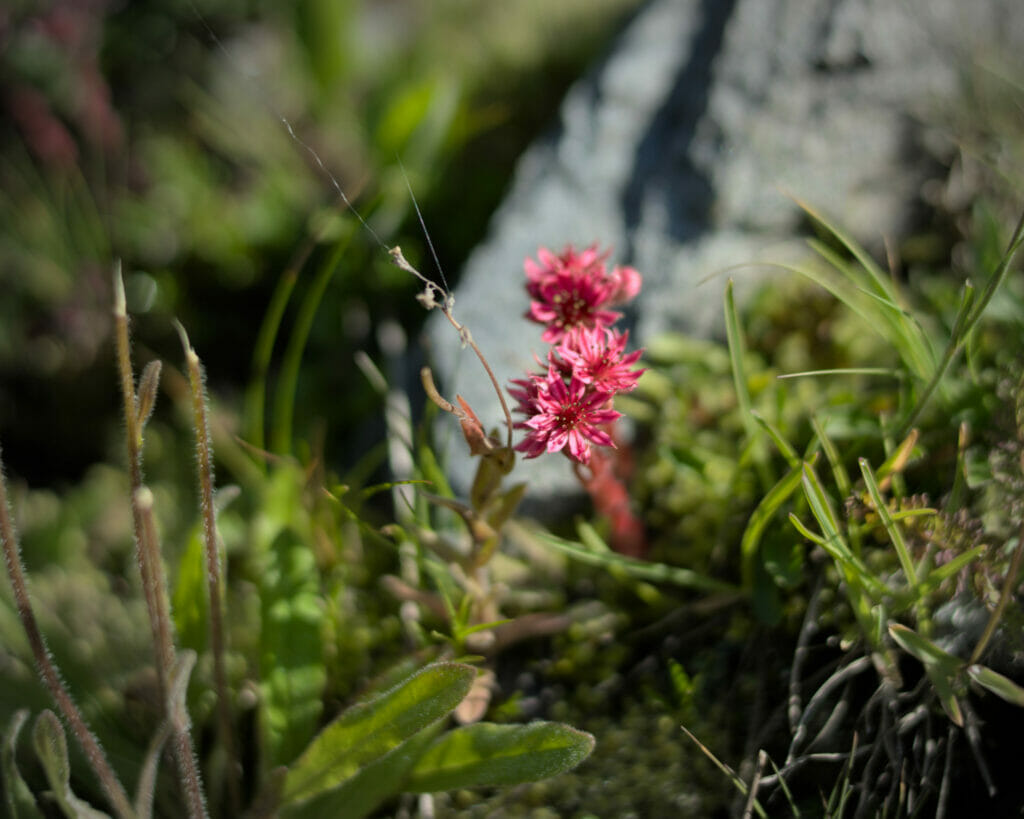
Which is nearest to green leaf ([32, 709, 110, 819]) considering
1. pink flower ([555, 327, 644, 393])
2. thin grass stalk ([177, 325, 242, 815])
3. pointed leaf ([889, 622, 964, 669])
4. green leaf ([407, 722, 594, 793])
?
thin grass stalk ([177, 325, 242, 815])

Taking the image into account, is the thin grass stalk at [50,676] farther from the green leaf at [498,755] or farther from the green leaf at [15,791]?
the green leaf at [498,755]

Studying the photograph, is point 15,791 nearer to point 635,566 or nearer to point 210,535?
point 210,535

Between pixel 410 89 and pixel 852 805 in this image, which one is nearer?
pixel 852 805

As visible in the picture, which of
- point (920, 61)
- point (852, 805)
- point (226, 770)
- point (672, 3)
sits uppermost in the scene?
point (672, 3)

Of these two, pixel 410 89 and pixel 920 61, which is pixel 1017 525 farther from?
pixel 410 89

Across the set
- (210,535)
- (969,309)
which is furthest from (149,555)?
(969,309)

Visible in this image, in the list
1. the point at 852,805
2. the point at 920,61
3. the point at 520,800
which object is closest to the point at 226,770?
the point at 520,800
